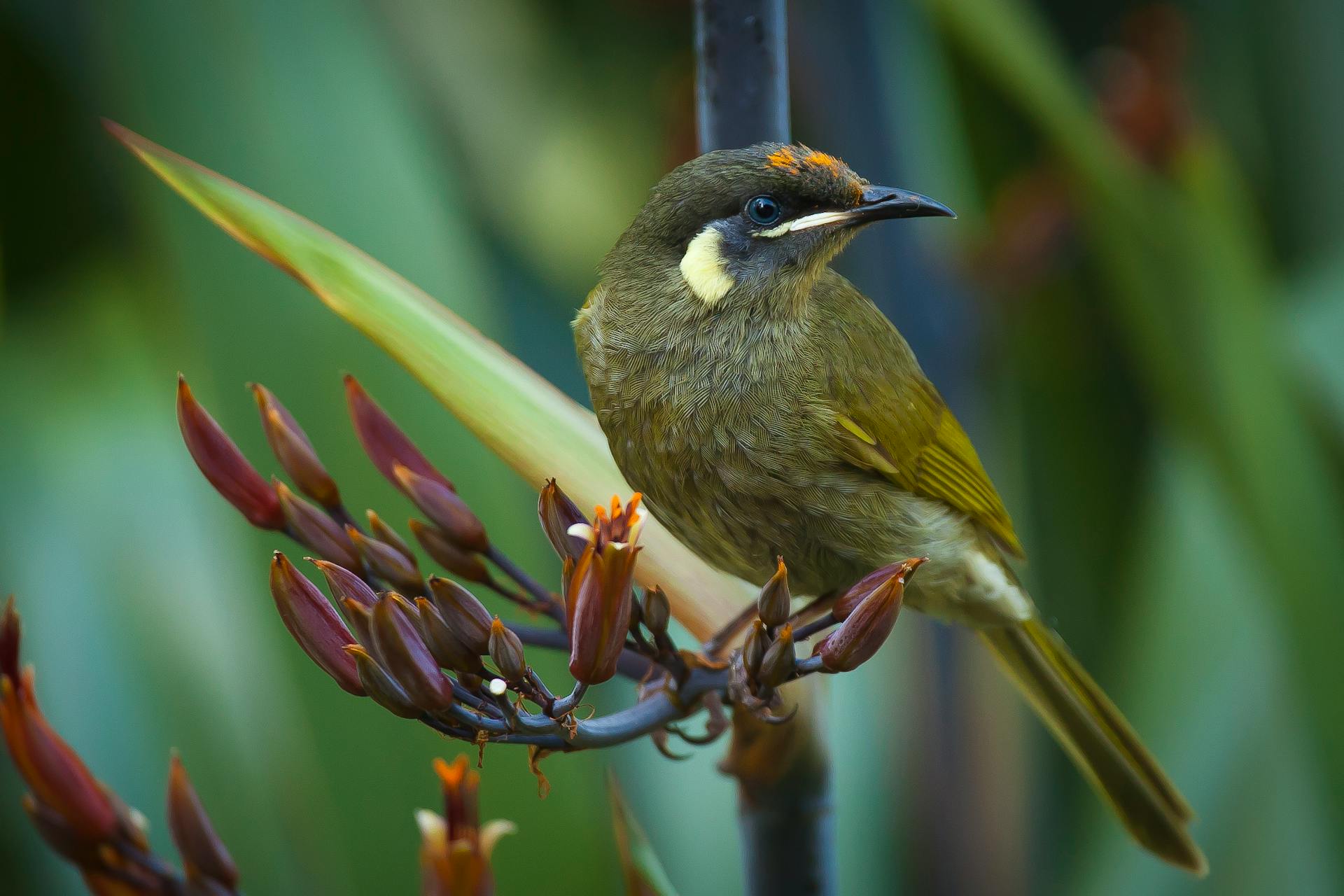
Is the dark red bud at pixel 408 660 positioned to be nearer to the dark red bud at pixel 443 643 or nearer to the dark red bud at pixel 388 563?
the dark red bud at pixel 443 643

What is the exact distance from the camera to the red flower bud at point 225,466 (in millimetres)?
977

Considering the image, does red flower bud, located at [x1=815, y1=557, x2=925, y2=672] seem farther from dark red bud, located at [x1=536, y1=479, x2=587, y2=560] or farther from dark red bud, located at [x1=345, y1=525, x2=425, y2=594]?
dark red bud, located at [x1=345, y1=525, x2=425, y2=594]

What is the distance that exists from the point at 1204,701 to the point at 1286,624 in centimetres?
41

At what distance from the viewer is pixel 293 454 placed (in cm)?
100

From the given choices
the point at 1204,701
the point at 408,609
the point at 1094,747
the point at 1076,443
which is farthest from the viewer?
the point at 1076,443

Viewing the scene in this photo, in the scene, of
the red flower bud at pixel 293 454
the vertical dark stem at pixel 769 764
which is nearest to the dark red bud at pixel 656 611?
the vertical dark stem at pixel 769 764

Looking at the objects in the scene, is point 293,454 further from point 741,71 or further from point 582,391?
point 582,391

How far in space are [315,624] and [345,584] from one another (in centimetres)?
3

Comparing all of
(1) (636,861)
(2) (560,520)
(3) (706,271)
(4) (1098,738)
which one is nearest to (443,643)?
(2) (560,520)

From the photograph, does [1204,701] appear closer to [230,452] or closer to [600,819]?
[600,819]

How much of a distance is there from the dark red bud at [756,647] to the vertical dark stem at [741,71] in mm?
407

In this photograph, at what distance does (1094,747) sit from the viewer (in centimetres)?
135

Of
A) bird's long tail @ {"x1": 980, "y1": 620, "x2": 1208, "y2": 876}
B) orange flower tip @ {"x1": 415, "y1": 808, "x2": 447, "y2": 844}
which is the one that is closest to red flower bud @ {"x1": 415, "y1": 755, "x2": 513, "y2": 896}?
orange flower tip @ {"x1": 415, "y1": 808, "x2": 447, "y2": 844}

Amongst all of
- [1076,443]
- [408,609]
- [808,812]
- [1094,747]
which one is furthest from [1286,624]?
[408,609]
